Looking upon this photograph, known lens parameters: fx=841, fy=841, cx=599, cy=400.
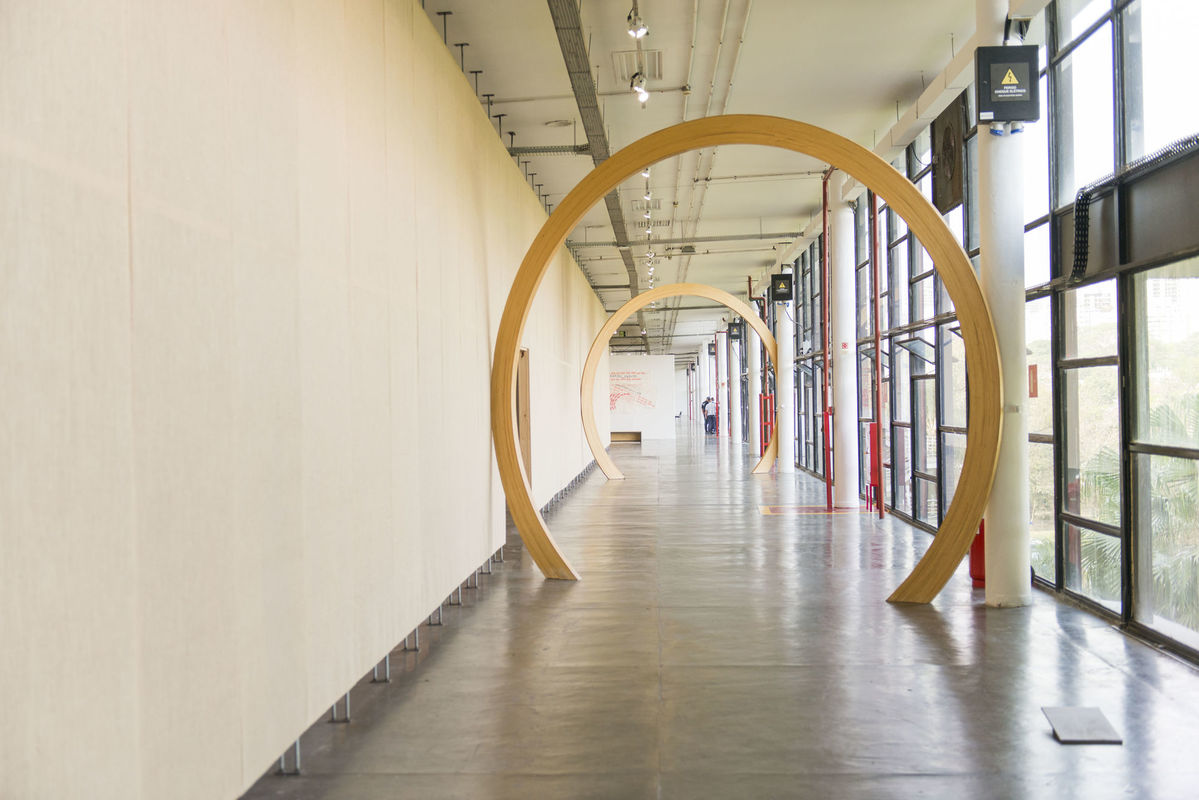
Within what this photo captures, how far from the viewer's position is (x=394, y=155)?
15.7ft

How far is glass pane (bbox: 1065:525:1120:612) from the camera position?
5453 mm

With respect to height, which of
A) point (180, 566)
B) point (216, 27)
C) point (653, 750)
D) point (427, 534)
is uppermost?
point (216, 27)

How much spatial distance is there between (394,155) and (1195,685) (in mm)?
5051

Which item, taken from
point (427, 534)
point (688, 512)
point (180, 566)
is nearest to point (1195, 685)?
point (427, 534)

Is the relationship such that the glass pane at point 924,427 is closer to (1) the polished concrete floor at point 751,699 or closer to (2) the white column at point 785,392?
(1) the polished concrete floor at point 751,699

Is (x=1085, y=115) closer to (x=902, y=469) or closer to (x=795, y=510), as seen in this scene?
(x=902, y=469)

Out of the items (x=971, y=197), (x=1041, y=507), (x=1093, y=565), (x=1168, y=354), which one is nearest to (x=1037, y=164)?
(x=971, y=197)

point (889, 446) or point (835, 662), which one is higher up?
point (889, 446)

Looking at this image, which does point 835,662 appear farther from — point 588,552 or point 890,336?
point 890,336

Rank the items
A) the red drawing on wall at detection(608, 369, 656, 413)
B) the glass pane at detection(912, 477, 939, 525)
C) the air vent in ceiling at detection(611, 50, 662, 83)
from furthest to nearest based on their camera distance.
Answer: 1. the red drawing on wall at detection(608, 369, 656, 413)
2. the glass pane at detection(912, 477, 939, 525)
3. the air vent in ceiling at detection(611, 50, 662, 83)

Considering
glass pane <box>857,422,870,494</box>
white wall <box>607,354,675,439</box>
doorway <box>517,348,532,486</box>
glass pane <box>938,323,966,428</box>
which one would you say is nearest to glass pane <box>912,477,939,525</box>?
glass pane <box>938,323,966,428</box>

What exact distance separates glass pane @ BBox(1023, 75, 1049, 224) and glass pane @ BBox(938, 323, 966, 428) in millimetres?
1676

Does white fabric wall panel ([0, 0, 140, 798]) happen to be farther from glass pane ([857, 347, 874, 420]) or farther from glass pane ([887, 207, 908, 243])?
glass pane ([857, 347, 874, 420])

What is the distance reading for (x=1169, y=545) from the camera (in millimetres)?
4781
